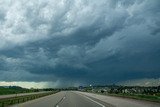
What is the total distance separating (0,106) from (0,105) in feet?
5.47

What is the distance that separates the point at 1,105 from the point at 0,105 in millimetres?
210

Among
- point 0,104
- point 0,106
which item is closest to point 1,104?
point 0,104

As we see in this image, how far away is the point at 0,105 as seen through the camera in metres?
47.1

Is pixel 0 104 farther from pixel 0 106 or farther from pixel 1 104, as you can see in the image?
pixel 0 106

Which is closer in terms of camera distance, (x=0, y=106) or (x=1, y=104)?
(x=0, y=106)

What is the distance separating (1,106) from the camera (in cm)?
4588

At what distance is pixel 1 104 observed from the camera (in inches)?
1914

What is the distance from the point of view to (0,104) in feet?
159

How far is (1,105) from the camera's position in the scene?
4731cm

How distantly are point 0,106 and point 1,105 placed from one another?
1837mm

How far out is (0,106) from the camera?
149ft

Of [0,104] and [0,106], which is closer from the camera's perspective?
[0,106]

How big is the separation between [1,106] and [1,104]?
2817 mm

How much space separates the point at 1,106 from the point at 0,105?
1.31m
